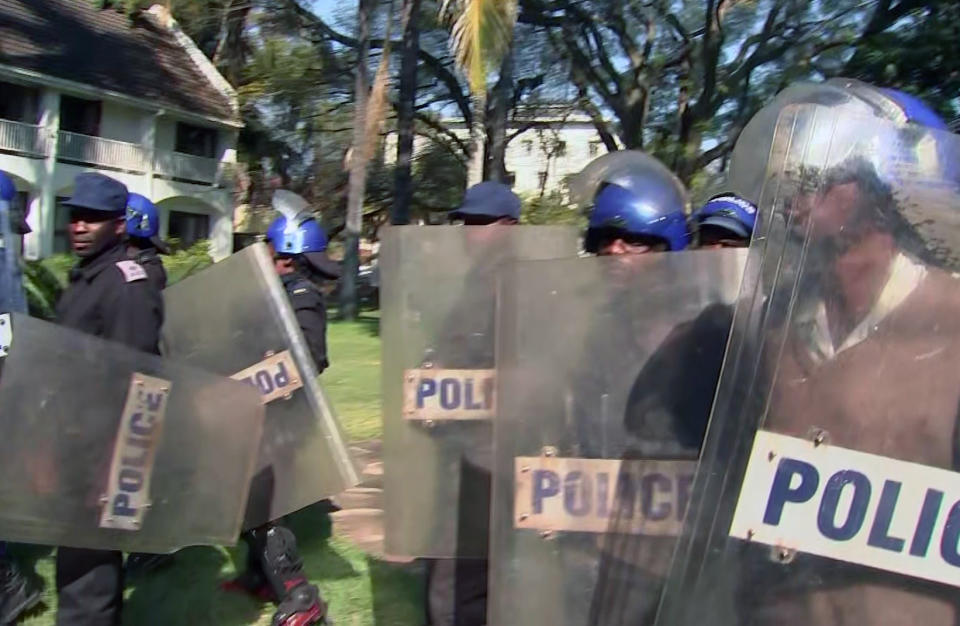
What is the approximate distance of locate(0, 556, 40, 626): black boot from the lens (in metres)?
3.83

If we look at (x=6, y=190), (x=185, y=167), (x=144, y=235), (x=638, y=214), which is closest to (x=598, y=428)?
(x=638, y=214)

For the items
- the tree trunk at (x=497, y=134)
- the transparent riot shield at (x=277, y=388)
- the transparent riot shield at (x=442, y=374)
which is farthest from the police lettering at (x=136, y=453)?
the tree trunk at (x=497, y=134)

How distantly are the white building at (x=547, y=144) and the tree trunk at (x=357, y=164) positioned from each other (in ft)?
17.7

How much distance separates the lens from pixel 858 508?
63.0 inches

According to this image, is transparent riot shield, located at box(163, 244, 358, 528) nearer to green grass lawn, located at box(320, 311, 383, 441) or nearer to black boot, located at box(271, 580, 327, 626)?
black boot, located at box(271, 580, 327, 626)

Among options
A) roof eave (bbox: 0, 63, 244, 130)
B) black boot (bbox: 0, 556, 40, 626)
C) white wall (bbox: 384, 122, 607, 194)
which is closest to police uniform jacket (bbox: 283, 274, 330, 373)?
black boot (bbox: 0, 556, 40, 626)

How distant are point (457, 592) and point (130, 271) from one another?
1.59 metres

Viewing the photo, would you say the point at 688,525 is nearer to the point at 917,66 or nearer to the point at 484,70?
the point at 484,70

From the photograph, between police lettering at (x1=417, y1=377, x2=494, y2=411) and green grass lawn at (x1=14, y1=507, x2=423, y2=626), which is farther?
green grass lawn at (x1=14, y1=507, x2=423, y2=626)

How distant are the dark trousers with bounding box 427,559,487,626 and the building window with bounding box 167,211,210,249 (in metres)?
25.6

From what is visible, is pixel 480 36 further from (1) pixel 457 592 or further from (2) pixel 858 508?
(2) pixel 858 508

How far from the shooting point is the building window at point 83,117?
24.4 meters

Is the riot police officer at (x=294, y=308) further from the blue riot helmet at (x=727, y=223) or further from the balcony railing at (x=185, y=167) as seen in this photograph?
the balcony railing at (x=185, y=167)

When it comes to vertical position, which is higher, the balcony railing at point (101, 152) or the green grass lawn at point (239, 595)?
the balcony railing at point (101, 152)
